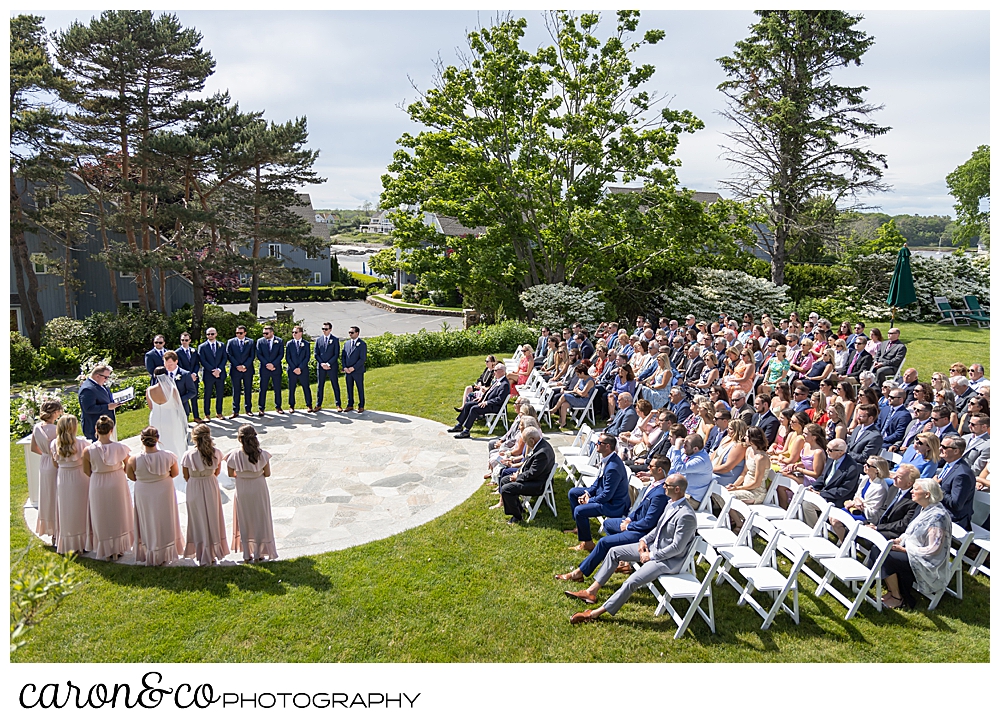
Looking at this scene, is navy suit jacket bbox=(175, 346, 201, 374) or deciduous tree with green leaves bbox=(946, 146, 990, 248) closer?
navy suit jacket bbox=(175, 346, 201, 374)

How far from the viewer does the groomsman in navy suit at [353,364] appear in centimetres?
1431

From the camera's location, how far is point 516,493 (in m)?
8.54

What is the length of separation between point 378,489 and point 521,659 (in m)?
4.41

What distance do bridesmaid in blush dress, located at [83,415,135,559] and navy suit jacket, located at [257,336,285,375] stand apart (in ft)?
21.7

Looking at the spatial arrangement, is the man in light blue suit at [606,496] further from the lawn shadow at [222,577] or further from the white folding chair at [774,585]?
the lawn shadow at [222,577]

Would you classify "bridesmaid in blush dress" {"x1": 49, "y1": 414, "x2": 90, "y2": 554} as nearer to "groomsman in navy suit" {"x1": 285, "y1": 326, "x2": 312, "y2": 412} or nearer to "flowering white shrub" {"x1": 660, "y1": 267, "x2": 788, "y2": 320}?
"groomsman in navy suit" {"x1": 285, "y1": 326, "x2": 312, "y2": 412}

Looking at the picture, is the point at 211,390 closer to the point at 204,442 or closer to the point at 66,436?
the point at 66,436

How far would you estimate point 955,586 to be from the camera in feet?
22.3

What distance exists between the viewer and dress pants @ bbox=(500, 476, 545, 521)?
8.52 m

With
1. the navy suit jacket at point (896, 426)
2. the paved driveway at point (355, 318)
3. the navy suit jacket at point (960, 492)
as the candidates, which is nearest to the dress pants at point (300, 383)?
the navy suit jacket at point (896, 426)

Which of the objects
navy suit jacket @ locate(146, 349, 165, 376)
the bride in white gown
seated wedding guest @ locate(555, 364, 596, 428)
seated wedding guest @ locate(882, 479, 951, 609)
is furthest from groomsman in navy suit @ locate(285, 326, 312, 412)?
seated wedding guest @ locate(882, 479, 951, 609)

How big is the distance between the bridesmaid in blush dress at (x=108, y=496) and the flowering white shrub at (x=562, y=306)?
56.8ft
